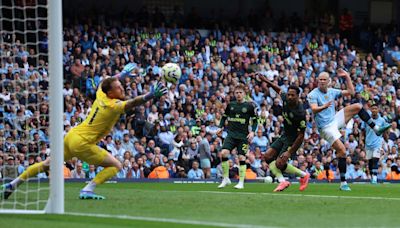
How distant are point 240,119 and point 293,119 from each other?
9.67 feet

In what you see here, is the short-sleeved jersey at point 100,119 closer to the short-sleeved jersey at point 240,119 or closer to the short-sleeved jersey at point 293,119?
the short-sleeved jersey at point 293,119

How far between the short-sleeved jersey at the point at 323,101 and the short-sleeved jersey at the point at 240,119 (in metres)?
2.16

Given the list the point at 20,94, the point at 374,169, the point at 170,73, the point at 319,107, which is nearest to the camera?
the point at 170,73

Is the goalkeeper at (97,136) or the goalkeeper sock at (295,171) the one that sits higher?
the goalkeeper at (97,136)

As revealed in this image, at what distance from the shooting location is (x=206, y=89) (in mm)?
33125

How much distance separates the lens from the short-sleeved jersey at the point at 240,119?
2242cm

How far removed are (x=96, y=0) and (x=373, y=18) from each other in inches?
549

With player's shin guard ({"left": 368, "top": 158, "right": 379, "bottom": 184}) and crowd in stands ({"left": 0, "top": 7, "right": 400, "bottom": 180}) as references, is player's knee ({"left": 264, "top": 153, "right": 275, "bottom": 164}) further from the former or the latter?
player's shin guard ({"left": 368, "top": 158, "right": 379, "bottom": 184})

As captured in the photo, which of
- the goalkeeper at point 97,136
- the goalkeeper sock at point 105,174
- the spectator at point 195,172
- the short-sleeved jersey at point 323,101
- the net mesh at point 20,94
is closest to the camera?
the goalkeeper at point 97,136

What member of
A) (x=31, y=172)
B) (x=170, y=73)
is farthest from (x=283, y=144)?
(x=31, y=172)

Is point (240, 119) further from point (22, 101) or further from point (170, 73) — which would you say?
point (170, 73)

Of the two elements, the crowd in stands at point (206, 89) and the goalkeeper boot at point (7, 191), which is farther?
the crowd in stands at point (206, 89)

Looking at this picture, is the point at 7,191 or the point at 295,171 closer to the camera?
the point at 7,191

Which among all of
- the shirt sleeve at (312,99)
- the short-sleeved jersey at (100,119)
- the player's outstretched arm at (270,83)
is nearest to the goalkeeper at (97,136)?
the short-sleeved jersey at (100,119)
